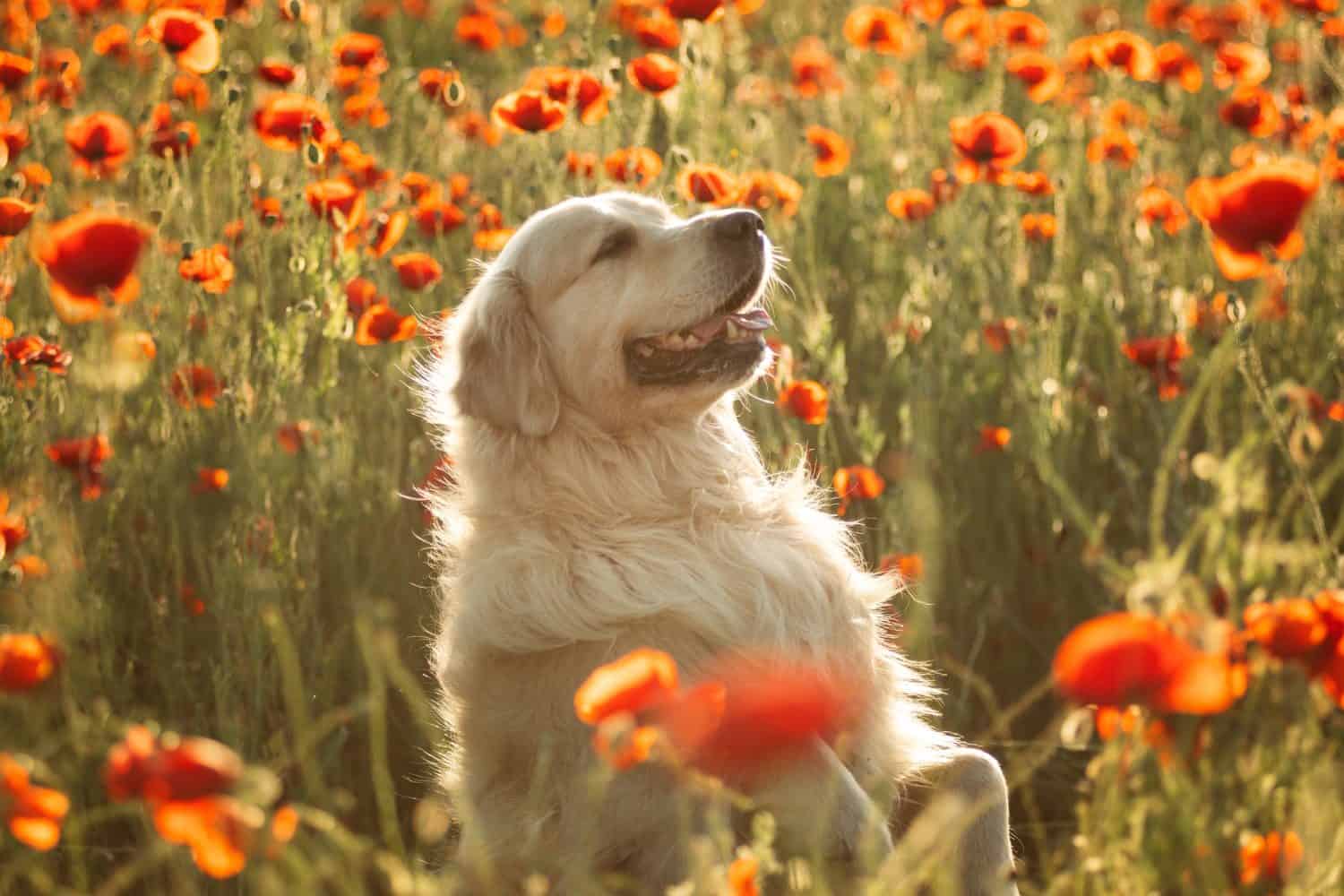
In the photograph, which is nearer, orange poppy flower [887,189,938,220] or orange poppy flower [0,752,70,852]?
orange poppy flower [0,752,70,852]

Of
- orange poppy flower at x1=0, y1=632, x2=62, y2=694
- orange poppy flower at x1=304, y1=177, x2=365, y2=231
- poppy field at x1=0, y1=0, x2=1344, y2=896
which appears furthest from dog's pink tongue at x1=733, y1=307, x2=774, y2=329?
orange poppy flower at x1=0, y1=632, x2=62, y2=694

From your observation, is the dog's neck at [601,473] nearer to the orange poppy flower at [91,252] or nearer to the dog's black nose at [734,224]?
the dog's black nose at [734,224]

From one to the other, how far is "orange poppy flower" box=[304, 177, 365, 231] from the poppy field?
0.04 ft

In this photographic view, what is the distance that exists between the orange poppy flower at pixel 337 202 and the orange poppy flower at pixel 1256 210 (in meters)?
1.94

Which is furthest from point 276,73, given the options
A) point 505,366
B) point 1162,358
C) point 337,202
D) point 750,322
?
point 1162,358

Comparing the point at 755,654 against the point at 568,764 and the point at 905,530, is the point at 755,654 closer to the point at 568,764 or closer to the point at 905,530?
the point at 568,764

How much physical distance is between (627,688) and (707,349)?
1.51 m

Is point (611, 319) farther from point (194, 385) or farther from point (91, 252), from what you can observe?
point (91, 252)

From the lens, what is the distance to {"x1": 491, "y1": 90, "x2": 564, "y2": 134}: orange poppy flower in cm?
341

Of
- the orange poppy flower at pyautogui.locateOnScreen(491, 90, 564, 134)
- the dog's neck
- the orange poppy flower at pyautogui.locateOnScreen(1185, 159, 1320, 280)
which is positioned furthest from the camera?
the orange poppy flower at pyautogui.locateOnScreen(491, 90, 564, 134)

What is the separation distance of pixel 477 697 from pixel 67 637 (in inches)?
29.0

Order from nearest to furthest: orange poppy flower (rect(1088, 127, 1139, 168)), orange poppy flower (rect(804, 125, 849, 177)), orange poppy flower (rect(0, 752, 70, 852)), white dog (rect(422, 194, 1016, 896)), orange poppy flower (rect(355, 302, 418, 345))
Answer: orange poppy flower (rect(0, 752, 70, 852)) < white dog (rect(422, 194, 1016, 896)) < orange poppy flower (rect(355, 302, 418, 345)) < orange poppy flower (rect(804, 125, 849, 177)) < orange poppy flower (rect(1088, 127, 1139, 168))

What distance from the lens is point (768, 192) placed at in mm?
3779

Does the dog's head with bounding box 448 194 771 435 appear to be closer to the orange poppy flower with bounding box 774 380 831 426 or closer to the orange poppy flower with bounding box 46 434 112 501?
the orange poppy flower with bounding box 774 380 831 426
